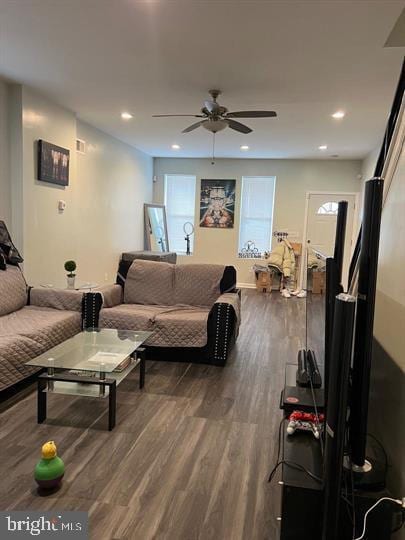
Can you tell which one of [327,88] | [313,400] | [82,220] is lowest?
[313,400]

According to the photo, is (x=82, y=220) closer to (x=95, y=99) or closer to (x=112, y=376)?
(x=95, y=99)

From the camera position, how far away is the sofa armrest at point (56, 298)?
368 centimetres

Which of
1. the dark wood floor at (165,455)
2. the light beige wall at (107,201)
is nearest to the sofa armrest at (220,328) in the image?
the dark wood floor at (165,455)

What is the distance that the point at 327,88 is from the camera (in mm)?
3814

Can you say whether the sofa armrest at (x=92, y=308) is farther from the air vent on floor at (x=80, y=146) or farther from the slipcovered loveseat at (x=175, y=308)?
the air vent on floor at (x=80, y=146)

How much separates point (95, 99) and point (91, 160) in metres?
1.45

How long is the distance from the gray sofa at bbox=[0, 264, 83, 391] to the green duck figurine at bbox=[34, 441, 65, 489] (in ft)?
3.08

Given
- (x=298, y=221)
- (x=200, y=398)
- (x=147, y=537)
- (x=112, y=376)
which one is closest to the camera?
(x=147, y=537)

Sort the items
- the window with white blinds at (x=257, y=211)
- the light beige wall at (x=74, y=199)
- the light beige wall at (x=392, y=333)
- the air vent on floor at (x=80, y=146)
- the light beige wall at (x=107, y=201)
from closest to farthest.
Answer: the light beige wall at (x=392, y=333)
the light beige wall at (x=74, y=199)
the air vent on floor at (x=80, y=146)
the light beige wall at (x=107, y=201)
the window with white blinds at (x=257, y=211)

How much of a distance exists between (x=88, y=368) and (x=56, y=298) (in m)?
1.48

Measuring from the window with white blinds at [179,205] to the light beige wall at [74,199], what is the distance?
82 cm

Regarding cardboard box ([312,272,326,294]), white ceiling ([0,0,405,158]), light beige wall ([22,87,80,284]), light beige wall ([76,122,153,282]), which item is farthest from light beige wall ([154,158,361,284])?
cardboard box ([312,272,326,294])

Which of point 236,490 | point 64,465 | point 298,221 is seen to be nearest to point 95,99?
point 64,465

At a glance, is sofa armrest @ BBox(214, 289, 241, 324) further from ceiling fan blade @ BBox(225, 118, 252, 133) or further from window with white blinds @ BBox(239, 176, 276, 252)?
window with white blinds @ BBox(239, 176, 276, 252)
